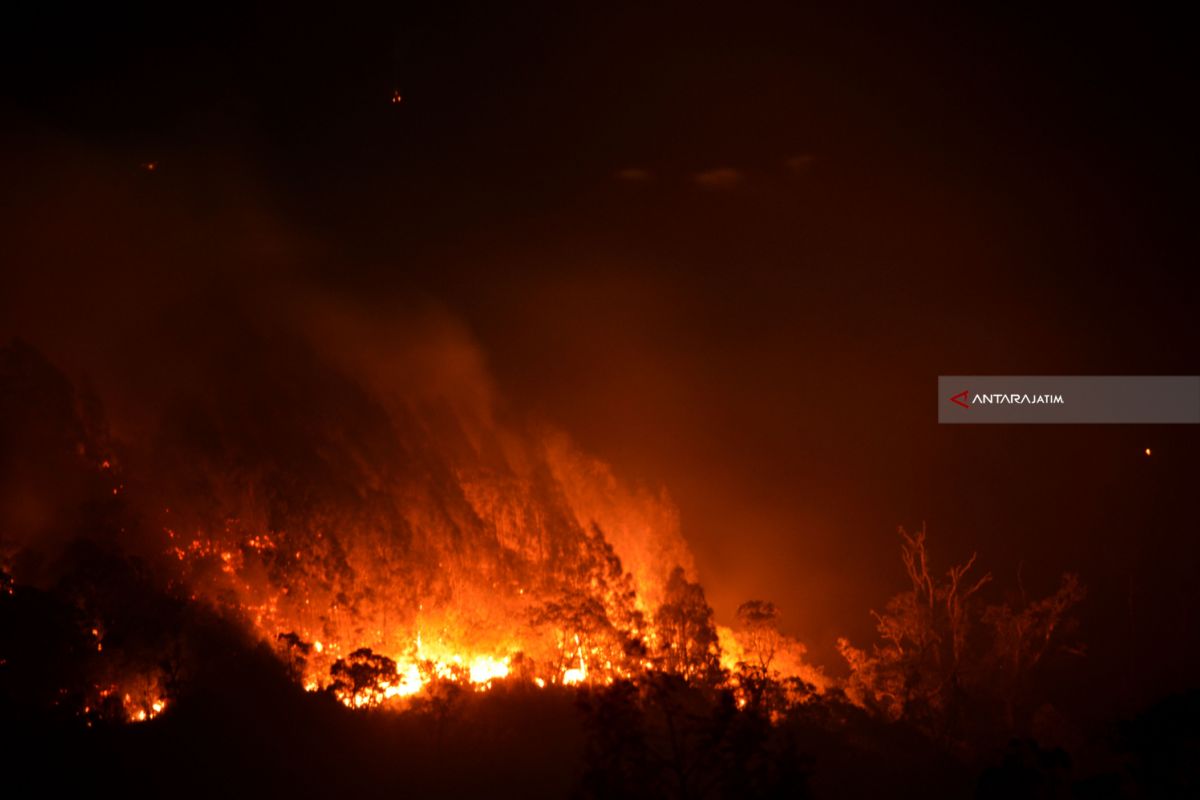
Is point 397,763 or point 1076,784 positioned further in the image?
point 397,763

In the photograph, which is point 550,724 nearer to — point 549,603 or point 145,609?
point 549,603

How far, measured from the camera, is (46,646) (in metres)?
22.4

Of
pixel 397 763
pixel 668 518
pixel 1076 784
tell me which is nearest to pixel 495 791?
pixel 397 763

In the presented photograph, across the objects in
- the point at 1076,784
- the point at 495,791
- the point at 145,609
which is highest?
the point at 145,609

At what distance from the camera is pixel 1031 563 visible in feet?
177

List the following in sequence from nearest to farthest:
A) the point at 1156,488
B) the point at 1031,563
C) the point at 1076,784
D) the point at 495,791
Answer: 1. the point at 1076,784
2. the point at 495,791
3. the point at 1031,563
4. the point at 1156,488

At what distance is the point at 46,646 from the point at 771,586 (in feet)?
114

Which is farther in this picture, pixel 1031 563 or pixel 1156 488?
pixel 1156 488

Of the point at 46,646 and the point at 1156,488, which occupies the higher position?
the point at 1156,488

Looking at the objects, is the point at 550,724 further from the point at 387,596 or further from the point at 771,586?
the point at 771,586

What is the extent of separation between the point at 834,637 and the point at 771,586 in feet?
15.0

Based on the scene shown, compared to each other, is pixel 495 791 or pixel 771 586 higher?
pixel 771 586

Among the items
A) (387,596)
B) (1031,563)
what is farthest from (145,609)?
(1031,563)

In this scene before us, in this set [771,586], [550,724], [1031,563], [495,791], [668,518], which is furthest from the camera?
[1031,563]
